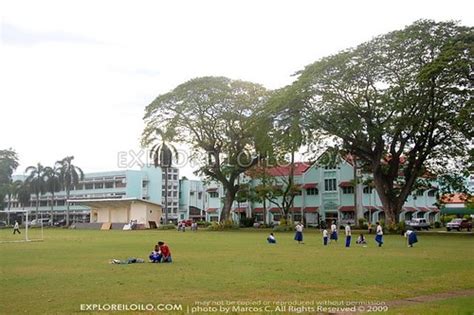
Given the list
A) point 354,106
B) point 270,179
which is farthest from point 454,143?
point 270,179

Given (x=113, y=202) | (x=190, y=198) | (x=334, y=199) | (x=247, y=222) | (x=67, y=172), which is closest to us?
(x=334, y=199)

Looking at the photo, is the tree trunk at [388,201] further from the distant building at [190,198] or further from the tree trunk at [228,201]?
the distant building at [190,198]

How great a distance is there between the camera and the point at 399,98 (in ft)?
142

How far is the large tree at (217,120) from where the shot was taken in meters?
60.0

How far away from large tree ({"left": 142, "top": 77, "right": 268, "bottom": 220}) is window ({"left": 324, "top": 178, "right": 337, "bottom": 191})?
45.3 feet

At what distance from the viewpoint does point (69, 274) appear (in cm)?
1723

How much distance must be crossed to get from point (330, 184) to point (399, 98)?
3067 centimetres

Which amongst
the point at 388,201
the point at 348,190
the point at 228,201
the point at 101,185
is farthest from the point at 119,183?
the point at 388,201

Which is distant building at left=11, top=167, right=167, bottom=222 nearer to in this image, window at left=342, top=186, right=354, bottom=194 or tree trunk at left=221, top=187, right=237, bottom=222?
tree trunk at left=221, top=187, right=237, bottom=222

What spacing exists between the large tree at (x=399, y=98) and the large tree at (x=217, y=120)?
475 inches

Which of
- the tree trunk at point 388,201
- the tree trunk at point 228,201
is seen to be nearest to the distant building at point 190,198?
the tree trunk at point 228,201

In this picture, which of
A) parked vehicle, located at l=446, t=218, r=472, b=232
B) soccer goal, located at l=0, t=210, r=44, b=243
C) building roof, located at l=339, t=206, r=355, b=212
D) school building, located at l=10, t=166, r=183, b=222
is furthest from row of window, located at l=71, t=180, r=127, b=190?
parked vehicle, located at l=446, t=218, r=472, b=232

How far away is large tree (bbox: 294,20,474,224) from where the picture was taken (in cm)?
4026

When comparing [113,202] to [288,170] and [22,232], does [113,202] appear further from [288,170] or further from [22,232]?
[288,170]
